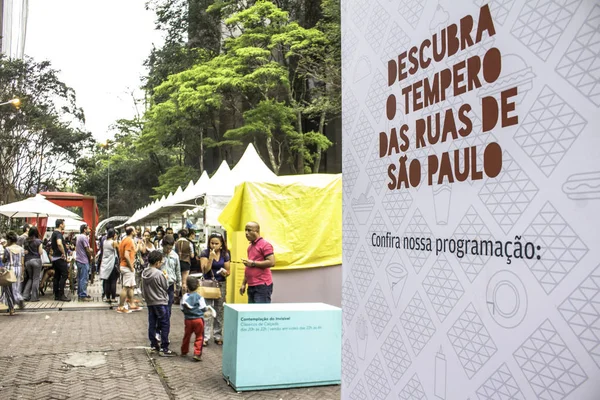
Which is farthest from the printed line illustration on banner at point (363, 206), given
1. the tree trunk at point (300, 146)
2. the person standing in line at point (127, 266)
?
the tree trunk at point (300, 146)

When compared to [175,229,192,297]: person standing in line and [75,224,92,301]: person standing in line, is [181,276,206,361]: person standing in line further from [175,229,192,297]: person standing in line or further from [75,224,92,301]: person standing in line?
[75,224,92,301]: person standing in line

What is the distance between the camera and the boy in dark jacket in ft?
27.9

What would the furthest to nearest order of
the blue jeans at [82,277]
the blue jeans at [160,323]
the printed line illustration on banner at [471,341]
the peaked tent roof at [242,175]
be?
the blue jeans at [82,277], the peaked tent roof at [242,175], the blue jeans at [160,323], the printed line illustration on banner at [471,341]

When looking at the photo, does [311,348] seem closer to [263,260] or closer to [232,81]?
[263,260]

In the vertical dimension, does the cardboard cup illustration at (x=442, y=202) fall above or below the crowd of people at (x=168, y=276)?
above

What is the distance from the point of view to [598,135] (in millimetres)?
1274

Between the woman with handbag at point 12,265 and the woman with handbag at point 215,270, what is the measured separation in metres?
5.64

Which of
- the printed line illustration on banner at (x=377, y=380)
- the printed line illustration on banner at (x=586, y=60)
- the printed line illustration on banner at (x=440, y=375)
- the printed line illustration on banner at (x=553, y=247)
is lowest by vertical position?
the printed line illustration on banner at (x=377, y=380)

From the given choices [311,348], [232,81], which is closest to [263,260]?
[311,348]

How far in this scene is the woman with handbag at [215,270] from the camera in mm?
9609

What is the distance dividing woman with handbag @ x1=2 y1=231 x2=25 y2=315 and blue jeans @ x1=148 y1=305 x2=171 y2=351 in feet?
18.3

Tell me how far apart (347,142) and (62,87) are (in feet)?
110

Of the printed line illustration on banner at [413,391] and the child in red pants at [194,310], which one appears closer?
the printed line illustration on banner at [413,391]

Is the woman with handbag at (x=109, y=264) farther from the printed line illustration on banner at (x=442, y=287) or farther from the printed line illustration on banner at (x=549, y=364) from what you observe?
the printed line illustration on banner at (x=549, y=364)
